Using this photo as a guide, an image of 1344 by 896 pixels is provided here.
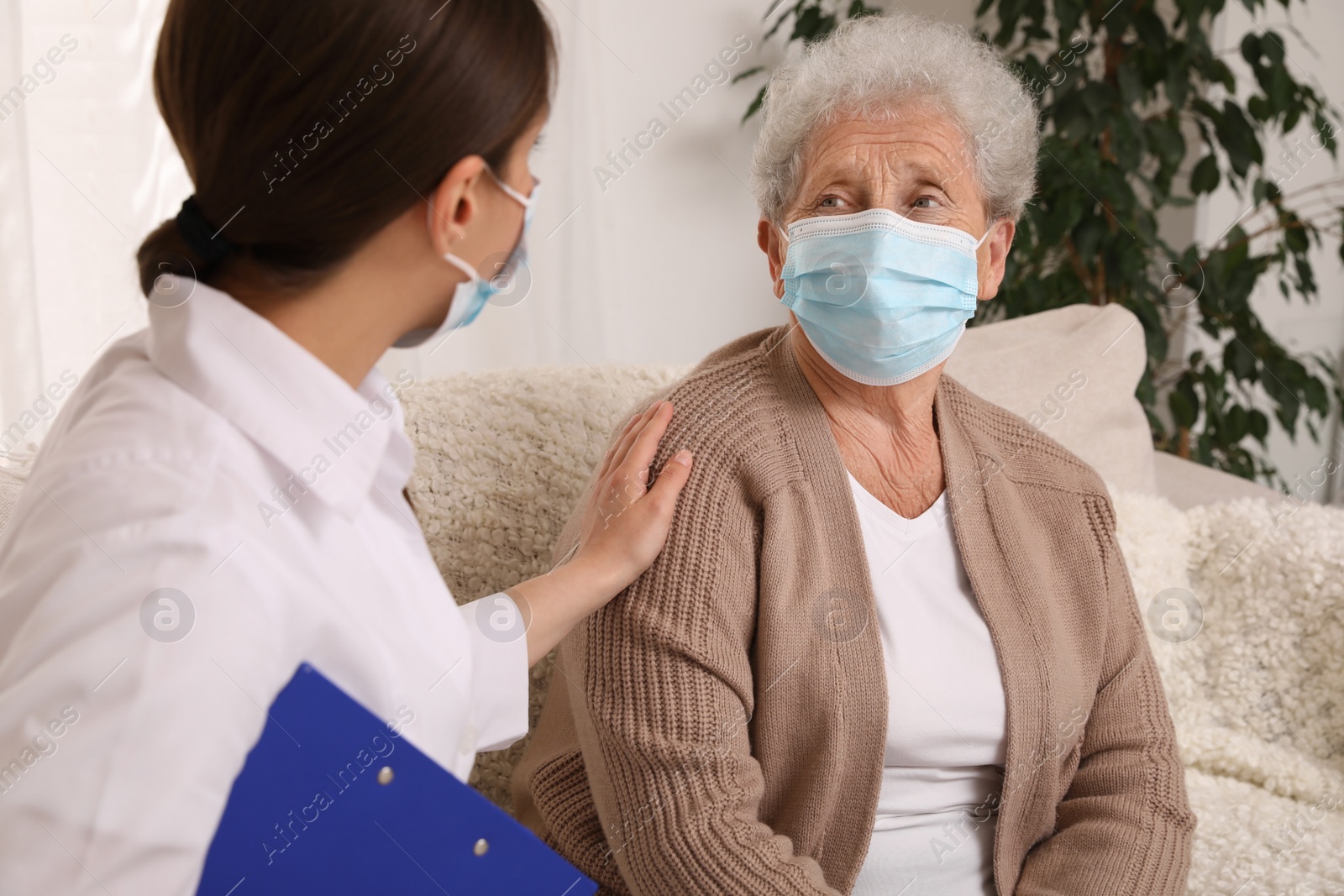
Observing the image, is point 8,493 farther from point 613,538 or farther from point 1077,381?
point 1077,381

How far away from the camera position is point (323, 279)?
0.74 metres

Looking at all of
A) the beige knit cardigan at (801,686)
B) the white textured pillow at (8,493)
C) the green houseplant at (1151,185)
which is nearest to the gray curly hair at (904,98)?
the beige knit cardigan at (801,686)

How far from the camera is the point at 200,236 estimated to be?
73cm

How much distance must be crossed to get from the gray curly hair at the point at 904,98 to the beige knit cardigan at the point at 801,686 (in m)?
0.22

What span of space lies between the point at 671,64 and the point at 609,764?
7.38 ft

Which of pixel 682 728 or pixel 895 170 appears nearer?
pixel 682 728

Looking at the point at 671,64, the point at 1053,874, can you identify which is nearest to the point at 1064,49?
the point at 671,64

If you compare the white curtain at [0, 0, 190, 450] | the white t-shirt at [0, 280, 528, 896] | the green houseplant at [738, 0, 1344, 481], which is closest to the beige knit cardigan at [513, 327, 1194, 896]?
the white t-shirt at [0, 280, 528, 896]

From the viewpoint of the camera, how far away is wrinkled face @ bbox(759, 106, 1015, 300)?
1.22 m

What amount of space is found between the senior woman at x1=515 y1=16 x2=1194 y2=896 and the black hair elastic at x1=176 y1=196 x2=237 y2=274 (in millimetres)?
525

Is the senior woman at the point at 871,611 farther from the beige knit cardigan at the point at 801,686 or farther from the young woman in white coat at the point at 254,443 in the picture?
the young woman in white coat at the point at 254,443

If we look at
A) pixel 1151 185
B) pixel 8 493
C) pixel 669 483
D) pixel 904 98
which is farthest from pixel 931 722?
pixel 1151 185

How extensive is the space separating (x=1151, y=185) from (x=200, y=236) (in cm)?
244

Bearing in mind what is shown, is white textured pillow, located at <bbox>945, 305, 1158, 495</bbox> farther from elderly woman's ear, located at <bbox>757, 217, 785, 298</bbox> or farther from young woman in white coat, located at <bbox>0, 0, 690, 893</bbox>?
young woman in white coat, located at <bbox>0, 0, 690, 893</bbox>
